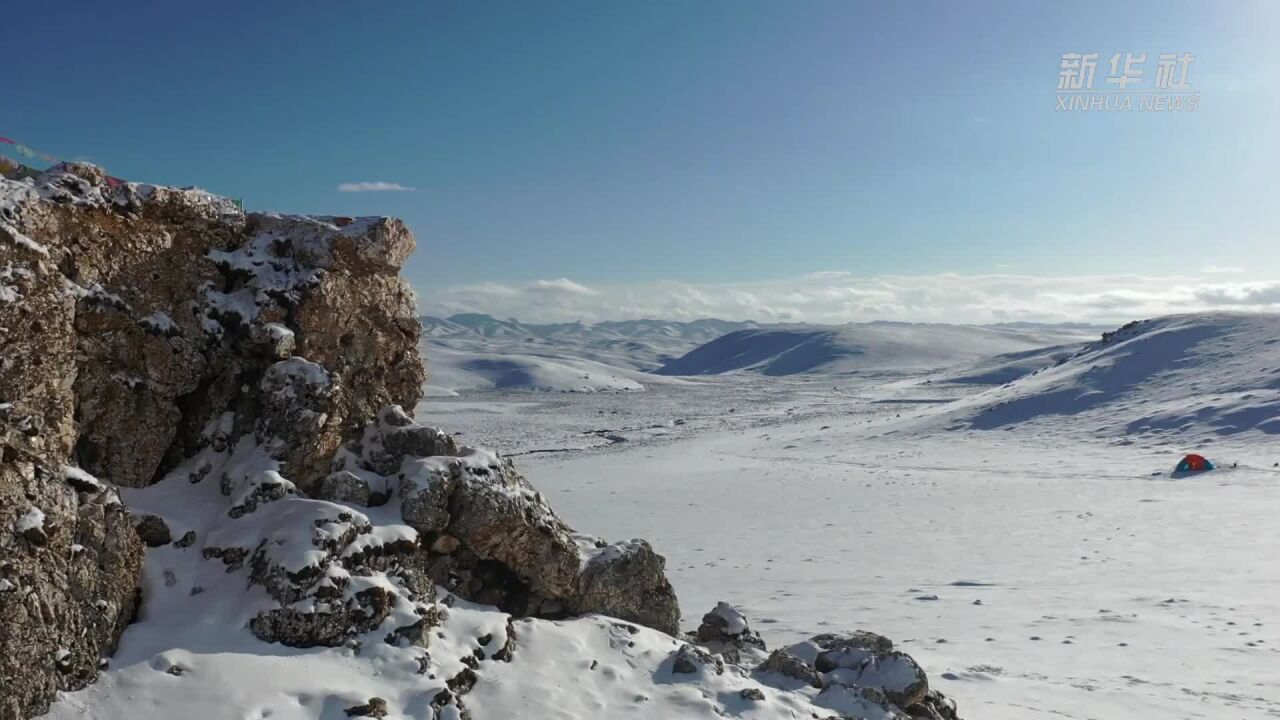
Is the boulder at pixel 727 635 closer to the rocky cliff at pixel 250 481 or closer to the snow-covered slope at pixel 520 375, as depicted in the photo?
the rocky cliff at pixel 250 481

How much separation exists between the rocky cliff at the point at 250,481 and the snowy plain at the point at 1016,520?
13.3 ft

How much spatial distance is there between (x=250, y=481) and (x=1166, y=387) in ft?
178

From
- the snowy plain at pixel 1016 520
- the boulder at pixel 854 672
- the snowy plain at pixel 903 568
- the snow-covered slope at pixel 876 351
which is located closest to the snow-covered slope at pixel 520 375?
the snowy plain at pixel 1016 520

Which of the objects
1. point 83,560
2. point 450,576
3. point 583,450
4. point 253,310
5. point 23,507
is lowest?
point 583,450

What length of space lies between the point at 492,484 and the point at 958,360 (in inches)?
6597

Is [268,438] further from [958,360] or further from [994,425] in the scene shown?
[958,360]

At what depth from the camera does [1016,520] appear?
76.4 ft

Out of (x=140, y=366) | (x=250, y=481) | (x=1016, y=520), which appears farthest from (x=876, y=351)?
(x=140, y=366)

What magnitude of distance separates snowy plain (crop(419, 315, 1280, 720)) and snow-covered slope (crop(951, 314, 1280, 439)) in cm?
23

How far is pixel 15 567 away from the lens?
19.4 feet

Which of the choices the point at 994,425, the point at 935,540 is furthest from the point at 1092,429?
the point at 935,540

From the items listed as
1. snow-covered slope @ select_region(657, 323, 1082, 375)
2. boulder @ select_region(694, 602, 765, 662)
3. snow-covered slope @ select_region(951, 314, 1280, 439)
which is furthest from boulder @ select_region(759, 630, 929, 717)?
snow-covered slope @ select_region(657, 323, 1082, 375)

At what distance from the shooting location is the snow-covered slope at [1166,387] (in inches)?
1522

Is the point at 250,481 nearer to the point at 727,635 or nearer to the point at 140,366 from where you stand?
the point at 140,366
